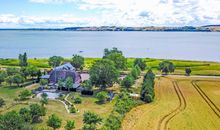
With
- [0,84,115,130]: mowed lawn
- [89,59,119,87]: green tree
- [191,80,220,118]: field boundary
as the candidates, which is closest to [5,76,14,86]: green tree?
[0,84,115,130]: mowed lawn

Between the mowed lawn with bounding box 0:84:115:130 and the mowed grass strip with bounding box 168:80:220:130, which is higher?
the mowed lawn with bounding box 0:84:115:130

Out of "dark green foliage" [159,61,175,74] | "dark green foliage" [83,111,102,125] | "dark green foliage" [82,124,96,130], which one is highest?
"dark green foliage" [159,61,175,74]

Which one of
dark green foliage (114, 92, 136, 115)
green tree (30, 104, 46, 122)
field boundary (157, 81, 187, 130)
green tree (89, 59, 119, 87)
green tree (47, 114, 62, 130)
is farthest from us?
green tree (89, 59, 119, 87)

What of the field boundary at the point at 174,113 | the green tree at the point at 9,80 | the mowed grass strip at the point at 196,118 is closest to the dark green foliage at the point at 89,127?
the field boundary at the point at 174,113

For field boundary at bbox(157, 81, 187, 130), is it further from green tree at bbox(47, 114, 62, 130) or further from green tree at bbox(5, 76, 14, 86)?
green tree at bbox(5, 76, 14, 86)

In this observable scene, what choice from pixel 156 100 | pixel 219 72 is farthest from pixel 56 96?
pixel 219 72

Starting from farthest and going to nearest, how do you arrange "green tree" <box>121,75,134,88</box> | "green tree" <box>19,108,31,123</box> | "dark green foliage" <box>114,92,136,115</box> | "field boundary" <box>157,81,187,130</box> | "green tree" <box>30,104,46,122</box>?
"green tree" <box>121,75,134,88</box> → "dark green foliage" <box>114,92,136,115</box> → "field boundary" <box>157,81,187,130</box> → "green tree" <box>30,104,46,122</box> → "green tree" <box>19,108,31,123</box>

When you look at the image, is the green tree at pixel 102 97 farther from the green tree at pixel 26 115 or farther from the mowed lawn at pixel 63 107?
the green tree at pixel 26 115
